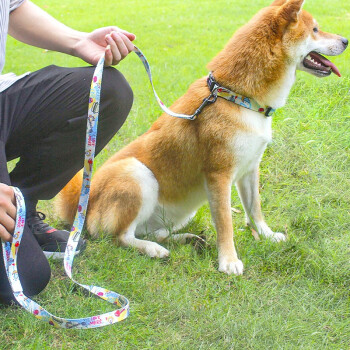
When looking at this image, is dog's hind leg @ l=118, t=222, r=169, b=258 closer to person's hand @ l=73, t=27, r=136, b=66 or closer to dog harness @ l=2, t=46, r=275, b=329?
dog harness @ l=2, t=46, r=275, b=329

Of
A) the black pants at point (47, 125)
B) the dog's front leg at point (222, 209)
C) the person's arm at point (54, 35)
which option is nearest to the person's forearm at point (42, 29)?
the person's arm at point (54, 35)

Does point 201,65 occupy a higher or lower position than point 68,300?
lower

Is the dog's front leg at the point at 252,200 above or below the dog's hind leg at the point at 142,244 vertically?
above

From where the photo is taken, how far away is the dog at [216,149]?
274 centimetres

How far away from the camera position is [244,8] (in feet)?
28.9

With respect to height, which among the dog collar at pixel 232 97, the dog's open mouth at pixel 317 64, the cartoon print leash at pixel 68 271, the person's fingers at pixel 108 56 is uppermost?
the dog's open mouth at pixel 317 64

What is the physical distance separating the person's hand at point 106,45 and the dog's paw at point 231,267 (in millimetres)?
1114

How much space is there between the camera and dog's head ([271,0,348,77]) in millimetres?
2728

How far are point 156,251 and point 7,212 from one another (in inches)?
36.7

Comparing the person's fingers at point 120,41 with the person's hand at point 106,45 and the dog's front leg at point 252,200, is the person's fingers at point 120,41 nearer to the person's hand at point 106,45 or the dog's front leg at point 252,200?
the person's hand at point 106,45

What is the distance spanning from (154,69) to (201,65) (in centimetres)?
55

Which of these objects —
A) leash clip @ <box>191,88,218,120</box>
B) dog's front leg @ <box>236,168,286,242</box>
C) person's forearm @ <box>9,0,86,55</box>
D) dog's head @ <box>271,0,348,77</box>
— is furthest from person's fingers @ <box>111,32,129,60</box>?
dog's front leg @ <box>236,168,286,242</box>

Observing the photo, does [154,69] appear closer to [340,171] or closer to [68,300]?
[340,171]

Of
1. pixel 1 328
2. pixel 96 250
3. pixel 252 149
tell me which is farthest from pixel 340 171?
pixel 1 328
